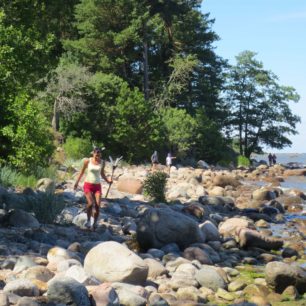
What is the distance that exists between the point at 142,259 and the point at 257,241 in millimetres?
4283

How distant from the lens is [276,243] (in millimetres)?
11672

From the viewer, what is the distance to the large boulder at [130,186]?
1842cm

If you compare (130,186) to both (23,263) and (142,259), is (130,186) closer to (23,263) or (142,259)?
(142,259)

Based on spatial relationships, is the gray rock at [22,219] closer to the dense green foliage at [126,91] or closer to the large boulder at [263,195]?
the dense green foliage at [126,91]

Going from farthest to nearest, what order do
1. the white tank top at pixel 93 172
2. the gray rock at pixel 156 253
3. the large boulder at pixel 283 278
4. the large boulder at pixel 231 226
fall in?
1. the large boulder at pixel 231 226
2. the white tank top at pixel 93 172
3. the gray rock at pixel 156 253
4. the large boulder at pixel 283 278

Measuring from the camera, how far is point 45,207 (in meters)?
10.9

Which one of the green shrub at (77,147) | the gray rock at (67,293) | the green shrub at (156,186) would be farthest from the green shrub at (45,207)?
the green shrub at (77,147)

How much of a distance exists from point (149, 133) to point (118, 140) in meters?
2.26

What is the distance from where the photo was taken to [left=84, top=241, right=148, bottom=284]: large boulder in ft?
24.1

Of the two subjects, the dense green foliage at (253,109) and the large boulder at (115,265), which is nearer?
the large boulder at (115,265)

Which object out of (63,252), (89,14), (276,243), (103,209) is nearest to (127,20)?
(89,14)

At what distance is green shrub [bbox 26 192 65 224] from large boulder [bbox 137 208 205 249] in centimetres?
180

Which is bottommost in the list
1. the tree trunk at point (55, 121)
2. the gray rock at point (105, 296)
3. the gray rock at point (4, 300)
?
the gray rock at point (105, 296)

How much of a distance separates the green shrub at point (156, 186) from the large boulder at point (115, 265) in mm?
8932
